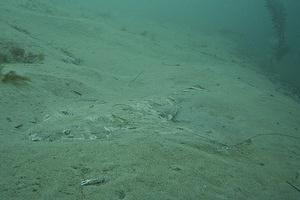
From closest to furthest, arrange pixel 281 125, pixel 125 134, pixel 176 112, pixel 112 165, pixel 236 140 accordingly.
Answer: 1. pixel 112 165
2. pixel 125 134
3. pixel 236 140
4. pixel 176 112
5. pixel 281 125

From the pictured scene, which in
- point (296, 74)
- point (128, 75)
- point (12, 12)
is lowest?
point (296, 74)

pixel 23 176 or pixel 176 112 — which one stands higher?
pixel 23 176

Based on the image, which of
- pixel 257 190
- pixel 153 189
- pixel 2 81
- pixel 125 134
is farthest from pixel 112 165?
pixel 2 81

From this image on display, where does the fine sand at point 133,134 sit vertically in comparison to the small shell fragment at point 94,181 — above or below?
below

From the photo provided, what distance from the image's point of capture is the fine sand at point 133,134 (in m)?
2.90

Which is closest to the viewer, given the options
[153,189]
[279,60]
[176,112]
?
[153,189]

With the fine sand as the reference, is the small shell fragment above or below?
above

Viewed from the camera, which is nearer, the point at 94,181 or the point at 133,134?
the point at 94,181

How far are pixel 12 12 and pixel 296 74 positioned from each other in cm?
1377

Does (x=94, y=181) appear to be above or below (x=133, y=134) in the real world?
above

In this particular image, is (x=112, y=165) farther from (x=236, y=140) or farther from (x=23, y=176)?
(x=236, y=140)

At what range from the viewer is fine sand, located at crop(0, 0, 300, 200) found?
2.90 metres

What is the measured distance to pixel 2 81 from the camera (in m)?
4.74

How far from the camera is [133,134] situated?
3.81 meters
